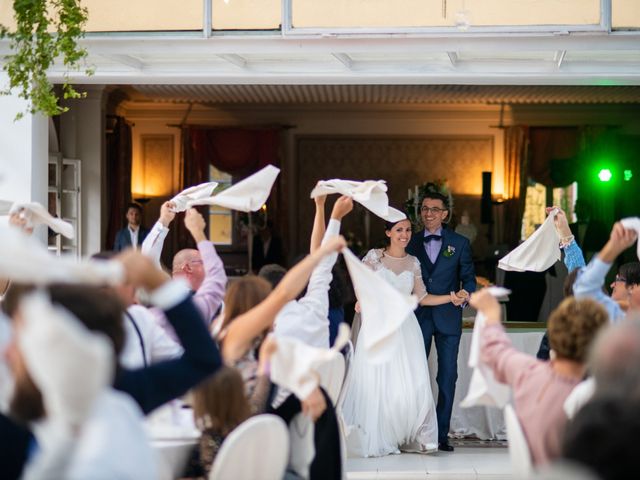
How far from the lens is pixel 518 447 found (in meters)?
3.37

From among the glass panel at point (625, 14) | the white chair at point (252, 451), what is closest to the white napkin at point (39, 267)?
the white chair at point (252, 451)

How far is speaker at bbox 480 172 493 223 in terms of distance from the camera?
16141mm

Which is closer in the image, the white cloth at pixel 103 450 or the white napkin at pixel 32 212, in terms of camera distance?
the white cloth at pixel 103 450

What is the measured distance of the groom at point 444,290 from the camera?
24.6ft

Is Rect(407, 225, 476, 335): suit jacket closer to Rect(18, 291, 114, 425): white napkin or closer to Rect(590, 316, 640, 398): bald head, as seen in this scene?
Rect(590, 316, 640, 398): bald head

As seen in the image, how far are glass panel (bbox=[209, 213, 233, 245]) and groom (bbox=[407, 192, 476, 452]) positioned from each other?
9809 mm

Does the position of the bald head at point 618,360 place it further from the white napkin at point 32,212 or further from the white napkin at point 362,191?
the white napkin at point 32,212

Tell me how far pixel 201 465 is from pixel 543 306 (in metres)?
9.19

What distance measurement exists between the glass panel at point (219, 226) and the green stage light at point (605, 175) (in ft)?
19.1

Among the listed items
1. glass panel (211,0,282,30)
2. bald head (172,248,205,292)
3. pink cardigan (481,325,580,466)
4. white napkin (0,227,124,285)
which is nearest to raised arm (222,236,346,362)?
pink cardigan (481,325,580,466)

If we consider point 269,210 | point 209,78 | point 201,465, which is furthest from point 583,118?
point 201,465

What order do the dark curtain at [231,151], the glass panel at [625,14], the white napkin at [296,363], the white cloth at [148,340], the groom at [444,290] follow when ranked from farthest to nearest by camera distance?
the dark curtain at [231,151], the groom at [444,290], the glass panel at [625,14], the white cloth at [148,340], the white napkin at [296,363]

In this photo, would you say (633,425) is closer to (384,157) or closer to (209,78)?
(209,78)

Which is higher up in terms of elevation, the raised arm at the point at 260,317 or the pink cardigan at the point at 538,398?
the raised arm at the point at 260,317
